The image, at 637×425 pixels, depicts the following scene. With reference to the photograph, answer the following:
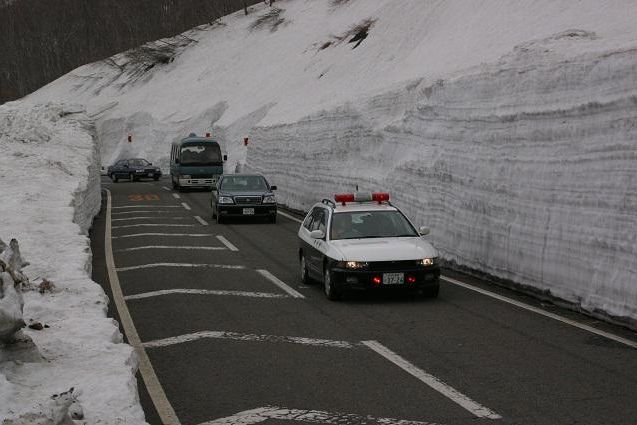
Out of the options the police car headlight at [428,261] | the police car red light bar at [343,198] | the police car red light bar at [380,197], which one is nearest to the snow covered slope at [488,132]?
the police car headlight at [428,261]

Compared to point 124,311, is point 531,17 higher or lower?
higher

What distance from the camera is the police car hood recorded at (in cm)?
1334

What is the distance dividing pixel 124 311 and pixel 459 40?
27195 millimetres

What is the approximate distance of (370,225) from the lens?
14.8 metres

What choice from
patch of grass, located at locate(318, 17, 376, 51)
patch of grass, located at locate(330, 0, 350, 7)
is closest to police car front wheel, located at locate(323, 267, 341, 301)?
patch of grass, located at locate(318, 17, 376, 51)

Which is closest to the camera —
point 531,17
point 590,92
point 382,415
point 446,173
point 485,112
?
point 382,415

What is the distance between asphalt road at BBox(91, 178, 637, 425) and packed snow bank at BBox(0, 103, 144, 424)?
2.33 ft

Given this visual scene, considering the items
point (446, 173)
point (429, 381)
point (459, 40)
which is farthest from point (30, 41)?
point (429, 381)

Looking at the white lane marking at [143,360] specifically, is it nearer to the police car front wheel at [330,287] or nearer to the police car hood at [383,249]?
the police car front wheel at [330,287]

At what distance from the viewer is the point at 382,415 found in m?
7.56

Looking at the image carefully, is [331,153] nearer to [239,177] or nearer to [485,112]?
[239,177]

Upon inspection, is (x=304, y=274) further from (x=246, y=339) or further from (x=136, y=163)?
(x=136, y=163)

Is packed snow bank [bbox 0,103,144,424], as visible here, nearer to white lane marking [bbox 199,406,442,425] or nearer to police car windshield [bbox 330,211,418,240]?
white lane marking [bbox 199,406,442,425]

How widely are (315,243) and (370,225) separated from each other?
3.11ft
